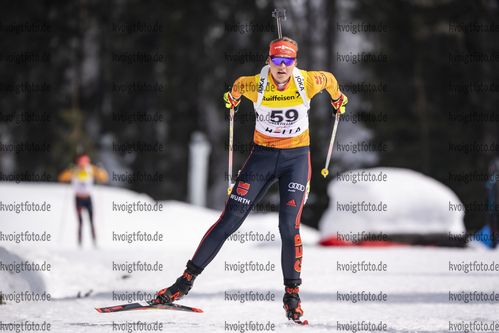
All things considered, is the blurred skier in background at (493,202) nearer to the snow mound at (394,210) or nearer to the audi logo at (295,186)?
the snow mound at (394,210)

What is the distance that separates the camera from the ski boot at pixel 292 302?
17.6ft

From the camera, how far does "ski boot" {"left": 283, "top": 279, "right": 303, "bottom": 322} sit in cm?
537

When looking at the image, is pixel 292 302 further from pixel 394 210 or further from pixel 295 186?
pixel 394 210

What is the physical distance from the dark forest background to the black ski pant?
784 inches

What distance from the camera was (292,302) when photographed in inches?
213

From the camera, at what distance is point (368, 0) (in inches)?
1153

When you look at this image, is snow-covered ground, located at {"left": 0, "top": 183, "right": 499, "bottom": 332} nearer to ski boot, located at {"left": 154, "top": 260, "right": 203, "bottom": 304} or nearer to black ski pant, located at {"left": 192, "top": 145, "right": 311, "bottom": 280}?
ski boot, located at {"left": 154, "top": 260, "right": 203, "bottom": 304}

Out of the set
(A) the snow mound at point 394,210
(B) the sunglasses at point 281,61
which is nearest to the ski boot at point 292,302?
(B) the sunglasses at point 281,61

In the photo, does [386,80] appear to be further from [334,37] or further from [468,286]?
[468,286]

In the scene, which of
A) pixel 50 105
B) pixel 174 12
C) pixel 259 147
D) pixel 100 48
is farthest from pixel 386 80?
pixel 259 147

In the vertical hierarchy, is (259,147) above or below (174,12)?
below

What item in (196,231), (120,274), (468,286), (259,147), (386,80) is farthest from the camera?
(386,80)

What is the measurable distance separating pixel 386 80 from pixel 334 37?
307 cm

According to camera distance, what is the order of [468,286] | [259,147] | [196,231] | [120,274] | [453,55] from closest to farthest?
[259,147] < [468,286] < [120,274] < [196,231] < [453,55]
